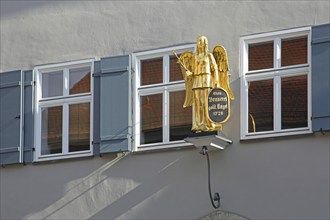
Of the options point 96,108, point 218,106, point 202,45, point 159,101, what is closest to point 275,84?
point 218,106

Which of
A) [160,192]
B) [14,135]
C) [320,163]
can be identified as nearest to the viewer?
[320,163]

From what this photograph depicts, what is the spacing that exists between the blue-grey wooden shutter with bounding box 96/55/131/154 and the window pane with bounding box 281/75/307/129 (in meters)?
1.90

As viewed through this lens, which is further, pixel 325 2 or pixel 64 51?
pixel 64 51

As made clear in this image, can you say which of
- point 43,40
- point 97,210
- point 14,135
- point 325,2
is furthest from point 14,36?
point 325,2

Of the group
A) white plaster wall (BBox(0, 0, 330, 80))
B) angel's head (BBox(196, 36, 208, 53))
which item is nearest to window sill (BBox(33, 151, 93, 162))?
white plaster wall (BBox(0, 0, 330, 80))

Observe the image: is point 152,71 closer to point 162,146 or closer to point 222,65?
point 162,146

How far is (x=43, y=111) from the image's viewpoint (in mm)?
14195

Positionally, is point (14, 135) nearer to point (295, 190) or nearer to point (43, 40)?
point (43, 40)

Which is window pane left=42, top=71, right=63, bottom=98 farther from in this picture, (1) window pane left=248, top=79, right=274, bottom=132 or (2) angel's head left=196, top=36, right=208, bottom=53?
(1) window pane left=248, top=79, right=274, bottom=132

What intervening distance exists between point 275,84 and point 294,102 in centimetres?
31

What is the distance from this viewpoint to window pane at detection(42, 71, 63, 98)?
1417cm

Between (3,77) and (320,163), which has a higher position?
(3,77)

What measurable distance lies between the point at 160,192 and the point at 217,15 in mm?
2121

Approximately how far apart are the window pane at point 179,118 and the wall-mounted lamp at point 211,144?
Result: 491 mm
